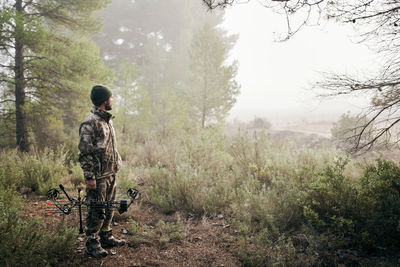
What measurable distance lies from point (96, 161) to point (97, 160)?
0.02 metres

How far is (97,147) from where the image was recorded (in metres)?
3.09

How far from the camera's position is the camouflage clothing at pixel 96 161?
9.73 ft

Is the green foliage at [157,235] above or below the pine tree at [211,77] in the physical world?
below

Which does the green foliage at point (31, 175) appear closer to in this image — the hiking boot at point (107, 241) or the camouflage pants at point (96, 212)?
the hiking boot at point (107, 241)

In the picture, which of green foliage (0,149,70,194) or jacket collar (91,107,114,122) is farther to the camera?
green foliage (0,149,70,194)

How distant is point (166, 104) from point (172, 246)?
11.0 meters

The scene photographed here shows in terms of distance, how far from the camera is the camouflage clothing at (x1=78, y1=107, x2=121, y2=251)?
2965mm

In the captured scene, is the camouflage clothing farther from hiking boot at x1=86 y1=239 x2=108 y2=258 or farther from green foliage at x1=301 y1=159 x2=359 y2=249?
green foliage at x1=301 y1=159 x2=359 y2=249

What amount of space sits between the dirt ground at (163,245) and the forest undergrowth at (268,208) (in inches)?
7.2

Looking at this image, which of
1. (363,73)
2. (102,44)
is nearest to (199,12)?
(102,44)

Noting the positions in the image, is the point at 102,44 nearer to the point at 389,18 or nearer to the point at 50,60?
the point at 50,60

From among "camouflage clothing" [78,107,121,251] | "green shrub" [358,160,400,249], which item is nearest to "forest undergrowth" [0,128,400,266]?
"green shrub" [358,160,400,249]

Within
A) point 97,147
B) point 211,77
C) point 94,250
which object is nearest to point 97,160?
point 97,147

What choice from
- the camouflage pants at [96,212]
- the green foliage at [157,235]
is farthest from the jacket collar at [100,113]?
the green foliage at [157,235]
